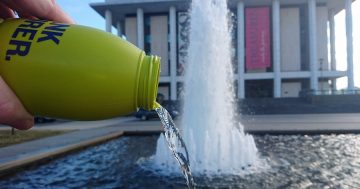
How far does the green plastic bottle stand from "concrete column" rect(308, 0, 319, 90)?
5874 cm

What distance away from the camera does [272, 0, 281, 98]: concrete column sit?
58000 millimetres

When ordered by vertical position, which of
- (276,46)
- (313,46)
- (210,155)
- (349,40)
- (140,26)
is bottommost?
(210,155)

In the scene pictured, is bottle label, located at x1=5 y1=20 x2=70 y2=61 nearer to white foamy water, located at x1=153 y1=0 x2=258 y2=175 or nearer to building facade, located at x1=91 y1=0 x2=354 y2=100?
white foamy water, located at x1=153 y1=0 x2=258 y2=175

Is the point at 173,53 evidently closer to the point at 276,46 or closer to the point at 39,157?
the point at 276,46

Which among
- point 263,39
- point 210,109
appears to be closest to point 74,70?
point 210,109

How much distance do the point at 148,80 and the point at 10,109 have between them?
0.51 metres

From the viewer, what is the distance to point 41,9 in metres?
1.77

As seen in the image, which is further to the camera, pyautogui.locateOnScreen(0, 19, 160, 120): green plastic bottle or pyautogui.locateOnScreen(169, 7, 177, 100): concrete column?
pyautogui.locateOnScreen(169, 7, 177, 100): concrete column

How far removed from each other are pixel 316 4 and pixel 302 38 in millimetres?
5115

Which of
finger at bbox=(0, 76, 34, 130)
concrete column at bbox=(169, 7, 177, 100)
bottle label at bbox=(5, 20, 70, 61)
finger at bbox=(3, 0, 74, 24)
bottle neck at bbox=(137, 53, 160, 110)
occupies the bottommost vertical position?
finger at bbox=(0, 76, 34, 130)

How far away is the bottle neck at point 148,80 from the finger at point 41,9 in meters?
0.49

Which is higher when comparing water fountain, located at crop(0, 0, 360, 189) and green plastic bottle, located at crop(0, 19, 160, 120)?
green plastic bottle, located at crop(0, 19, 160, 120)

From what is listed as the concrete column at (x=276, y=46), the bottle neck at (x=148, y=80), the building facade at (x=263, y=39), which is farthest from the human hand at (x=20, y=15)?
the concrete column at (x=276, y=46)

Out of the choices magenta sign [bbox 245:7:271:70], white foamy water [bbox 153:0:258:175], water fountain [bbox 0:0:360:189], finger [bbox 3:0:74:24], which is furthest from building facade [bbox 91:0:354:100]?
finger [bbox 3:0:74:24]
